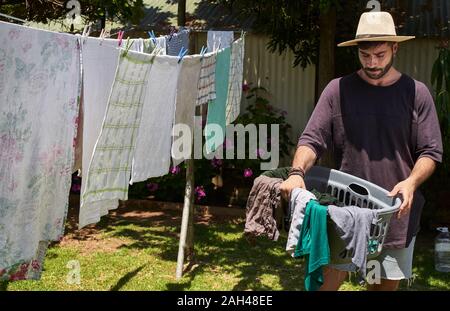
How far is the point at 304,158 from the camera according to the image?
132 inches

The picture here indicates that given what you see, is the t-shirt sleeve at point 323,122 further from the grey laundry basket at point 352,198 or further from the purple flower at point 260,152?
the purple flower at point 260,152

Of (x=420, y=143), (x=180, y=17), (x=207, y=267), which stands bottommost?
(x=207, y=267)

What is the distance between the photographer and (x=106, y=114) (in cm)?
351

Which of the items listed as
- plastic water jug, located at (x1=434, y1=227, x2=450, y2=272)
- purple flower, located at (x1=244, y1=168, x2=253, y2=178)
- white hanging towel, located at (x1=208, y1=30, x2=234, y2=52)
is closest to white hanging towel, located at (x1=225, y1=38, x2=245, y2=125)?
white hanging towel, located at (x1=208, y1=30, x2=234, y2=52)

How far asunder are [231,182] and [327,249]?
21.0 feet

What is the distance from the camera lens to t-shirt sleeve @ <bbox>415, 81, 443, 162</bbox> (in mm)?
3365

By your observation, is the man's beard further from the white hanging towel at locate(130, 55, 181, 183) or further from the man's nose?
the white hanging towel at locate(130, 55, 181, 183)

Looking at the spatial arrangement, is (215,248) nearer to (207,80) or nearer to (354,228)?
(207,80)

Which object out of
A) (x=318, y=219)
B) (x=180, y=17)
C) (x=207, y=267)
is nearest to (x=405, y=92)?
(x=318, y=219)

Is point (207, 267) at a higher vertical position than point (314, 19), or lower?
lower

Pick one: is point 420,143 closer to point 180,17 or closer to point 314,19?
point 314,19

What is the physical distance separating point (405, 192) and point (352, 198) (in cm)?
44

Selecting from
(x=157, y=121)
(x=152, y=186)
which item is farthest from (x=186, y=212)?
(x=152, y=186)

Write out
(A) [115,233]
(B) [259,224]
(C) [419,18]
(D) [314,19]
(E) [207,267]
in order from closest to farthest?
(B) [259,224] < (E) [207,267] < (A) [115,233] < (D) [314,19] < (C) [419,18]
